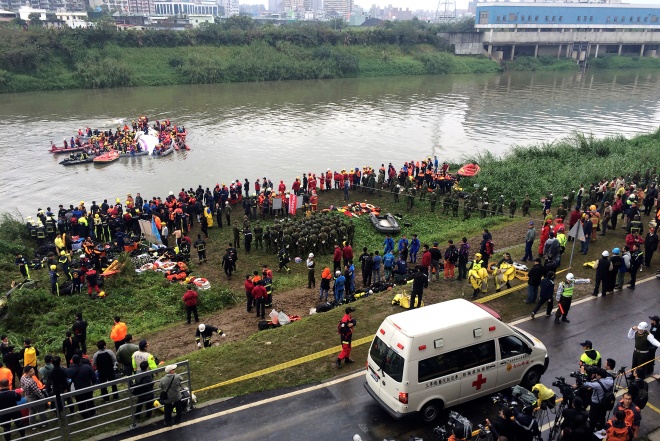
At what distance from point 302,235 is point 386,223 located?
16.0ft

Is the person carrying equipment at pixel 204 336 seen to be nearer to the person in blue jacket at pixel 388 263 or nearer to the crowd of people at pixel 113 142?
the person in blue jacket at pixel 388 263

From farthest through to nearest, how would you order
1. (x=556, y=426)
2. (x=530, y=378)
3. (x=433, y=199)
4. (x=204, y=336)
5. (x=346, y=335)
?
(x=433, y=199)
(x=204, y=336)
(x=346, y=335)
(x=530, y=378)
(x=556, y=426)

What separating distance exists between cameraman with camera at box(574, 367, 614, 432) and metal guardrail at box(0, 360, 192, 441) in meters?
7.67

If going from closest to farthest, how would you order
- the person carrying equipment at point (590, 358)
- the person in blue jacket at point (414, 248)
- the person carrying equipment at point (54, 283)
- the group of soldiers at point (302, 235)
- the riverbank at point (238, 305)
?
1. the person carrying equipment at point (590, 358)
2. the riverbank at point (238, 305)
3. the person carrying equipment at point (54, 283)
4. the person in blue jacket at point (414, 248)
5. the group of soldiers at point (302, 235)

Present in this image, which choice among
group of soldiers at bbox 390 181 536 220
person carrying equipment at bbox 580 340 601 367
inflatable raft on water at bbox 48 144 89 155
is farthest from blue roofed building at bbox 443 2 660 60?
person carrying equipment at bbox 580 340 601 367

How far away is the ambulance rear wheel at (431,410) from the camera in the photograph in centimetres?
983

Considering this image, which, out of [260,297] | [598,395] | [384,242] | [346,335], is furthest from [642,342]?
[384,242]

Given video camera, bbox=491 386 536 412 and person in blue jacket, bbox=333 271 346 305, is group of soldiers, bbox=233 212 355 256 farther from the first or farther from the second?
video camera, bbox=491 386 536 412

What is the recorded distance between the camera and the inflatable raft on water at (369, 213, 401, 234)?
940 inches

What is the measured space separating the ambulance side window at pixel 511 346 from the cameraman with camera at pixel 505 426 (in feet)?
5.89

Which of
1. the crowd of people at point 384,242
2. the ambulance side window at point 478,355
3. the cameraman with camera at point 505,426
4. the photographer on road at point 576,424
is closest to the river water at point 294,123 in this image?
the crowd of people at point 384,242

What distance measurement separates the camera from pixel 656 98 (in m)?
70.2

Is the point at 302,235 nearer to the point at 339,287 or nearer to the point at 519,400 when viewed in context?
the point at 339,287

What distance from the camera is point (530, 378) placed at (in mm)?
10836
